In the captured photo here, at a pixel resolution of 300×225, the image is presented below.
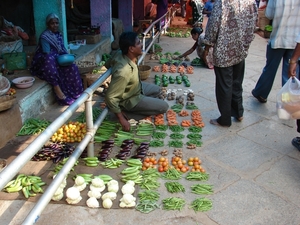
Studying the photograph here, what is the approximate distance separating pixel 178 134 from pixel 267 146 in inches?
46.5

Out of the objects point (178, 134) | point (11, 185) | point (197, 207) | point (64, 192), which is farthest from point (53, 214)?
point (178, 134)

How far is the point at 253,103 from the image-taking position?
5.53 metres

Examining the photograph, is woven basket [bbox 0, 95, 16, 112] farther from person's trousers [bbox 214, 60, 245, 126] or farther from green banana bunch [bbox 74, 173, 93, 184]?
person's trousers [bbox 214, 60, 245, 126]

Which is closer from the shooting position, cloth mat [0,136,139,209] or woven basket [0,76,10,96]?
cloth mat [0,136,139,209]

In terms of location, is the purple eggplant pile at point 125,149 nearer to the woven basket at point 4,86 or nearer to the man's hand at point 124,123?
the man's hand at point 124,123

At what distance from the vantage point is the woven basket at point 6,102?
414 cm

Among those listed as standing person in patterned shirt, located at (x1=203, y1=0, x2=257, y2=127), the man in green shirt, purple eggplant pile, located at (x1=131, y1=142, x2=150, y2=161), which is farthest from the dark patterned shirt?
purple eggplant pile, located at (x1=131, y1=142, x2=150, y2=161)

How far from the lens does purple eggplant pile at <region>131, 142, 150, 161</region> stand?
12.3 ft

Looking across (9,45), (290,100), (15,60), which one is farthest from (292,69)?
(9,45)

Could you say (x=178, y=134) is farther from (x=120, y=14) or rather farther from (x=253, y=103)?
(x=120, y=14)

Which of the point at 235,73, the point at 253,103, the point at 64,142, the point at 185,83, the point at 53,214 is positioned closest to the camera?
the point at 53,214

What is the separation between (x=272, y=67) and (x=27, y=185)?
13.1ft

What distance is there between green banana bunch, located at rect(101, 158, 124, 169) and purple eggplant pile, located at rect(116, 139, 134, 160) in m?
0.10

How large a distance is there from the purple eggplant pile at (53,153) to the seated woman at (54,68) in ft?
5.88
